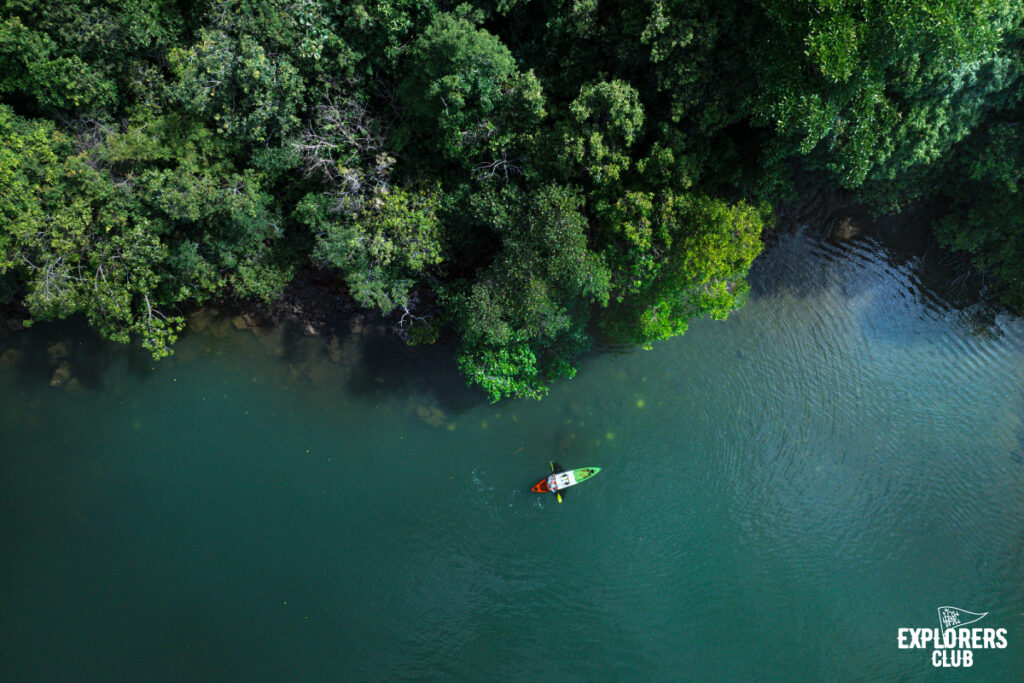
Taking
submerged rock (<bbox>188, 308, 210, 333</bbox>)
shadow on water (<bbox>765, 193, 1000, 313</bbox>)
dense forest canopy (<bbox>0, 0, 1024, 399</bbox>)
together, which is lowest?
submerged rock (<bbox>188, 308, 210, 333</bbox>)

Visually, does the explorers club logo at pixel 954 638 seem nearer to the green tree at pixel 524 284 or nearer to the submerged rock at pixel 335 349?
the green tree at pixel 524 284

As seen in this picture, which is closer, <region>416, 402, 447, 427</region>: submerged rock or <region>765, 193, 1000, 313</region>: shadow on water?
<region>765, 193, 1000, 313</region>: shadow on water

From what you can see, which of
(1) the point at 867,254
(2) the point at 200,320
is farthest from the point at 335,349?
(1) the point at 867,254

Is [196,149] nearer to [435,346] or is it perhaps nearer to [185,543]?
[435,346]

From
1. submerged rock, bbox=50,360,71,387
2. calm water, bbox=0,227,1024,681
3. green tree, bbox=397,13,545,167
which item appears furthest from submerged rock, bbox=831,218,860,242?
submerged rock, bbox=50,360,71,387

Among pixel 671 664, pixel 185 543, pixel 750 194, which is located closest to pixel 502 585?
pixel 671 664

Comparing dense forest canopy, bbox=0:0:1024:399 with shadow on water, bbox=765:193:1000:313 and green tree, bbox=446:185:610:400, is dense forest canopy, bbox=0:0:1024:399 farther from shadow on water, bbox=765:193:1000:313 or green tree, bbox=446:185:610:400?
shadow on water, bbox=765:193:1000:313

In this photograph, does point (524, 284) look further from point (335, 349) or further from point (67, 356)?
point (67, 356)

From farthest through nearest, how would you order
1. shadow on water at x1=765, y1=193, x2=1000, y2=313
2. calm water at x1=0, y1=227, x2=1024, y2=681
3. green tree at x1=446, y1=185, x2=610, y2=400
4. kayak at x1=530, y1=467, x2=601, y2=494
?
shadow on water at x1=765, y1=193, x2=1000, y2=313 < kayak at x1=530, y1=467, x2=601, y2=494 < calm water at x1=0, y1=227, x2=1024, y2=681 < green tree at x1=446, y1=185, x2=610, y2=400
